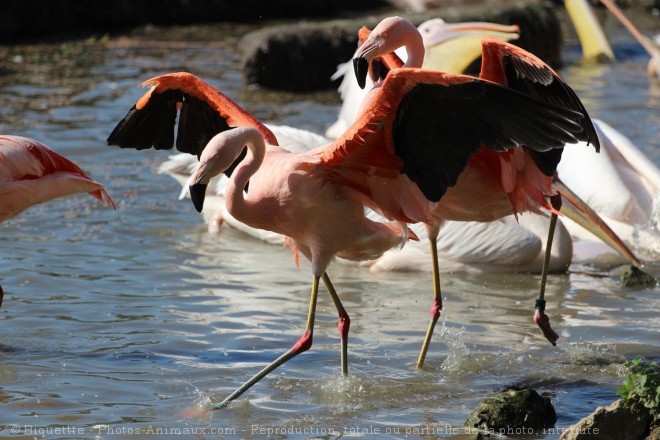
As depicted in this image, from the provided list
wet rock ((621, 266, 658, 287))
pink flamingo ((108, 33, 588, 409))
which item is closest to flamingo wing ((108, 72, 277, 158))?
pink flamingo ((108, 33, 588, 409))

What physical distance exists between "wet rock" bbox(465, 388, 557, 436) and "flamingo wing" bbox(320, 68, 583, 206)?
2.62 feet

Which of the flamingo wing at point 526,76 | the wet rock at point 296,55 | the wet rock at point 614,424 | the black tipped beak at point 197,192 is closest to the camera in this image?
the wet rock at point 614,424

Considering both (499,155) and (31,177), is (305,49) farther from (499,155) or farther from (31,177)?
(499,155)

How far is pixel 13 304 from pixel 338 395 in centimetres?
201

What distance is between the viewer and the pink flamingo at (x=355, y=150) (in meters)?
4.09

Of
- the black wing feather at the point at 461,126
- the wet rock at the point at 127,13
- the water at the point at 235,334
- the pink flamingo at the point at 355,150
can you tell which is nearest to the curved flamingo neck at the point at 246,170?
the pink flamingo at the point at 355,150

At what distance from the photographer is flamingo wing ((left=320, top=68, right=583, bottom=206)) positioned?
406 centimetres

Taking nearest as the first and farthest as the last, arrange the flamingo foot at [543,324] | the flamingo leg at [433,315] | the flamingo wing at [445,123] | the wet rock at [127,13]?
the flamingo wing at [445,123] < the flamingo leg at [433,315] < the flamingo foot at [543,324] < the wet rock at [127,13]

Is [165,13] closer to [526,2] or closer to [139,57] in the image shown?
[139,57]

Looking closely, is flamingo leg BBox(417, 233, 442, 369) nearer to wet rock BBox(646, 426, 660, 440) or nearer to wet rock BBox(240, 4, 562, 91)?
wet rock BBox(646, 426, 660, 440)

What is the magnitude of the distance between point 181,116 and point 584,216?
2347mm

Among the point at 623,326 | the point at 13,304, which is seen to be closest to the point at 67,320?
the point at 13,304

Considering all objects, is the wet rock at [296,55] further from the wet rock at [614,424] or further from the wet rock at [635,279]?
the wet rock at [614,424]

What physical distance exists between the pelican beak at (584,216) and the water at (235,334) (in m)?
0.28
